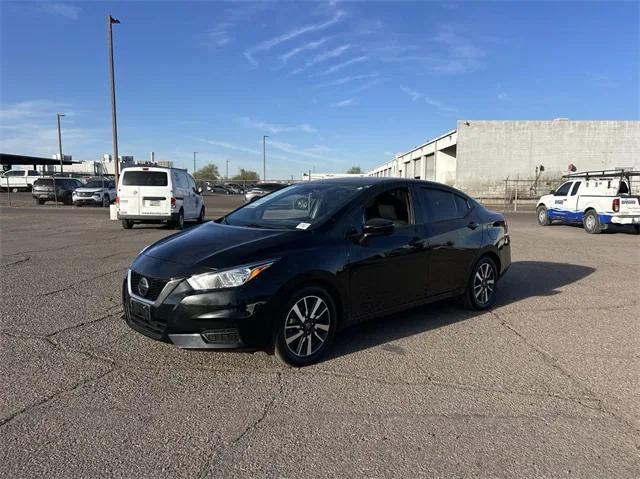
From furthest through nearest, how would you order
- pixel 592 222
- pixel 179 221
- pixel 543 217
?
pixel 543 217, pixel 592 222, pixel 179 221

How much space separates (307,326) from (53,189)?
31.1 meters

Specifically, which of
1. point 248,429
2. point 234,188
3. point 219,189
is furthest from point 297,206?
point 219,189

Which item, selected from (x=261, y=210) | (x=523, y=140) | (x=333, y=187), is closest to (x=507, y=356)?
(x=333, y=187)

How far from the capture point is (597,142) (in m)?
37.1

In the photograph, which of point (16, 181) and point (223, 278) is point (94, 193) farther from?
point (223, 278)

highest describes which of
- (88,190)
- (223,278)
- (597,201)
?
(88,190)

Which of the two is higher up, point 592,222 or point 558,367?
point 592,222

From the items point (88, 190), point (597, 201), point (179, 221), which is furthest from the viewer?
point (88, 190)

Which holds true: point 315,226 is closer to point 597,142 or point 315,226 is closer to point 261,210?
point 261,210

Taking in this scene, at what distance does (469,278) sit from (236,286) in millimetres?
3290

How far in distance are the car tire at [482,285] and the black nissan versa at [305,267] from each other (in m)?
0.03

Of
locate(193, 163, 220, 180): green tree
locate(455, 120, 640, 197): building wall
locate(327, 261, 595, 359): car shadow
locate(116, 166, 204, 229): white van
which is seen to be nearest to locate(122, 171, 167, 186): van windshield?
locate(116, 166, 204, 229): white van

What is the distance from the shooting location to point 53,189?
30.6 m

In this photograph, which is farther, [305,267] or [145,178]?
[145,178]
